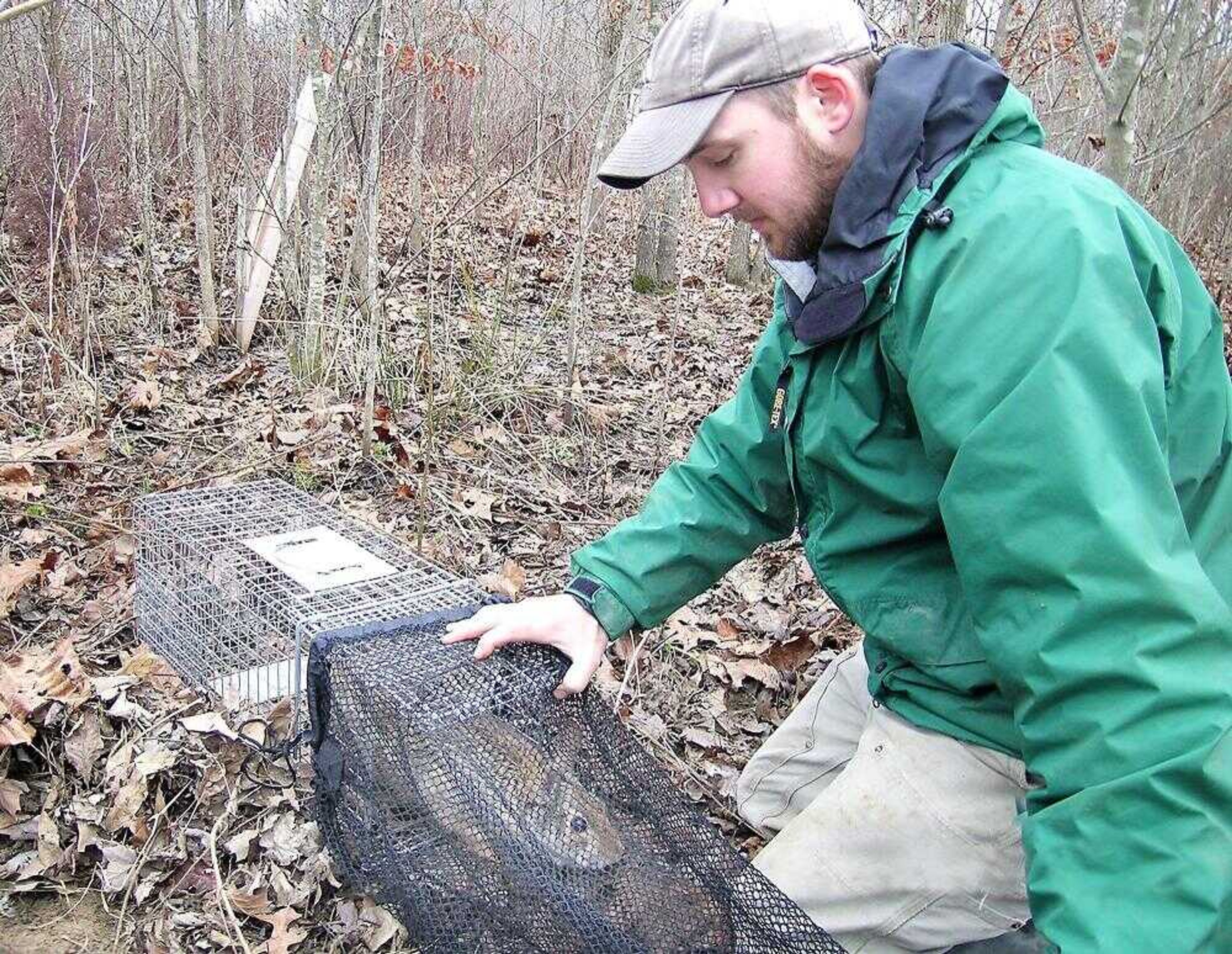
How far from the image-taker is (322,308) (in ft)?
17.4

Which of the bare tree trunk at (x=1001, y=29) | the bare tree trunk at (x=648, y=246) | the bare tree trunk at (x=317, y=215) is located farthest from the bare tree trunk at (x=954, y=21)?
the bare tree trunk at (x=648, y=246)

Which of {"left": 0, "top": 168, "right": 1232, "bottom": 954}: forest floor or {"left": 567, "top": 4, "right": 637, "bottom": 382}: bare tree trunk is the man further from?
{"left": 567, "top": 4, "right": 637, "bottom": 382}: bare tree trunk

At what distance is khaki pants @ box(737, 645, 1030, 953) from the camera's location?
1.79 metres

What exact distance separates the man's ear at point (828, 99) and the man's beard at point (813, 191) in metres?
0.03

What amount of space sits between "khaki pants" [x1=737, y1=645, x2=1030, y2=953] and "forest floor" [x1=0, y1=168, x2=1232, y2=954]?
78 cm

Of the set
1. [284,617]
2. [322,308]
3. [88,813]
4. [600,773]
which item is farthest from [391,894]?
[322,308]

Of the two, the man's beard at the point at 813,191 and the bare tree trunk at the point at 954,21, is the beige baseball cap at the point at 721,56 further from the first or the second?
the bare tree trunk at the point at 954,21

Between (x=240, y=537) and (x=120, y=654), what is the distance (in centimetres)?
56

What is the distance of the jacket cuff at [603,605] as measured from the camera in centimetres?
208

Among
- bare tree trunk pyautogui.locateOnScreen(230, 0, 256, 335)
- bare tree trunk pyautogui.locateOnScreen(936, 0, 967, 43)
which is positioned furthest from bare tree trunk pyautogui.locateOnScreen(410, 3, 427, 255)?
bare tree trunk pyautogui.locateOnScreen(936, 0, 967, 43)

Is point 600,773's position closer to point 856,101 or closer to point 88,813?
point 856,101

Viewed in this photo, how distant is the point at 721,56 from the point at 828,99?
196 millimetres

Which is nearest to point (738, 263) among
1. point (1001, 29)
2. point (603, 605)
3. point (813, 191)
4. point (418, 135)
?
point (418, 135)

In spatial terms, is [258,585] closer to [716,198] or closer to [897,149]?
[716,198]
